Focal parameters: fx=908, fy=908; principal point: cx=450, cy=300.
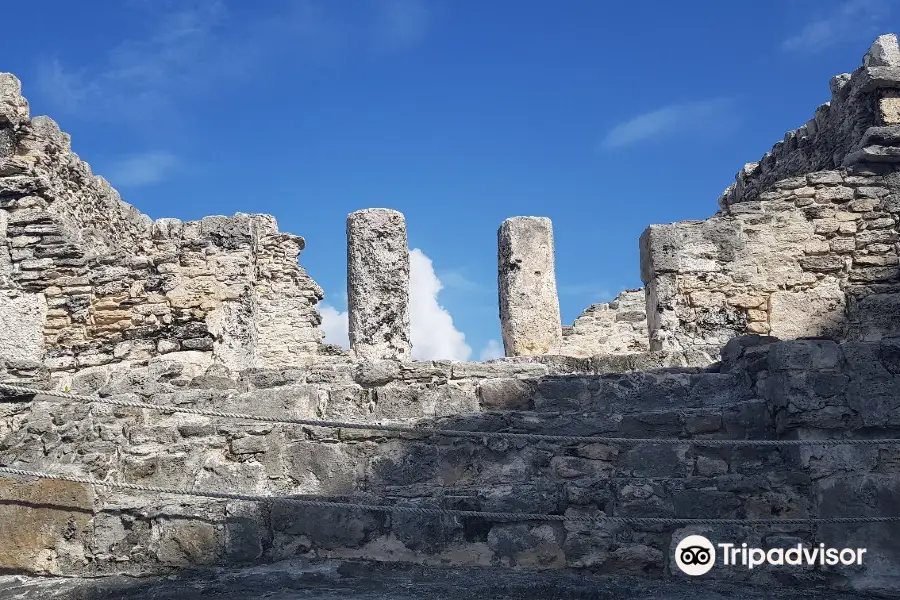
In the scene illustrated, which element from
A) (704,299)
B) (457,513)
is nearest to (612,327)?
(704,299)

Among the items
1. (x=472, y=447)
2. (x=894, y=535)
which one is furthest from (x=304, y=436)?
(x=894, y=535)

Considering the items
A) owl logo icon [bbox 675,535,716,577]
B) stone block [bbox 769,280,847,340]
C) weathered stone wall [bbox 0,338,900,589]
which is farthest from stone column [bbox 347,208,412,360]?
owl logo icon [bbox 675,535,716,577]

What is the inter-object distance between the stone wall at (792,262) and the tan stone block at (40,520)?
5.30m

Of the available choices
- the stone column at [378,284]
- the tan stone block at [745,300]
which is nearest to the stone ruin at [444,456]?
the tan stone block at [745,300]

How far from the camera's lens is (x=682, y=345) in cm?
798

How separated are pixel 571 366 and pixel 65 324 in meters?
3.84

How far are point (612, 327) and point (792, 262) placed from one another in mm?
5015

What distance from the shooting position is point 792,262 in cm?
834

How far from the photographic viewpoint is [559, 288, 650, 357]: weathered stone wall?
12781mm

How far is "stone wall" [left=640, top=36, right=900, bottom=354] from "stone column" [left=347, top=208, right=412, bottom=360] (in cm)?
241

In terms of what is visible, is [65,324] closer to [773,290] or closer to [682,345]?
[682,345]

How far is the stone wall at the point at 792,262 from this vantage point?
8102mm

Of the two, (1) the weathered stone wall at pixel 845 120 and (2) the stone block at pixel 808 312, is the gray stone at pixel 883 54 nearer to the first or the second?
(1) the weathered stone wall at pixel 845 120

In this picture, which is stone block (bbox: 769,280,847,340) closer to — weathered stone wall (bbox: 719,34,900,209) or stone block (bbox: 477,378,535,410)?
weathered stone wall (bbox: 719,34,900,209)
